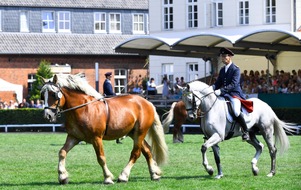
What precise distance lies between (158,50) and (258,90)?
24.0 feet

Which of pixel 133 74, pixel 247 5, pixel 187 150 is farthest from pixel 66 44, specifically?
pixel 187 150

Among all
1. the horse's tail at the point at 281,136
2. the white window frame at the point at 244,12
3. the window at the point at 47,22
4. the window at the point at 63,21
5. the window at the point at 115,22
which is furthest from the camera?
the window at the point at 115,22

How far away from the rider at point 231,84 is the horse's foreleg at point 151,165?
68.3 inches

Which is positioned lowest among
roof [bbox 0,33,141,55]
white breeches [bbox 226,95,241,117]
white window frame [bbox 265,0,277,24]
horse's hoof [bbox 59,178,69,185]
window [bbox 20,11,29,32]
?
horse's hoof [bbox 59,178,69,185]

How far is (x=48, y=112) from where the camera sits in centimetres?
1594

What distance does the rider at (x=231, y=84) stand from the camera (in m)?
17.3

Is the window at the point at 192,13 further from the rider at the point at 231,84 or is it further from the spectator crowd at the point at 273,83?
the rider at the point at 231,84

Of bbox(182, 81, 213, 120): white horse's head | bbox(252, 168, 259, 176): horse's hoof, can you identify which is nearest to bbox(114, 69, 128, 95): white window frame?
bbox(182, 81, 213, 120): white horse's head

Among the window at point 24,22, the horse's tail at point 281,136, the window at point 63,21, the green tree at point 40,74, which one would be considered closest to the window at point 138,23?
the window at point 63,21

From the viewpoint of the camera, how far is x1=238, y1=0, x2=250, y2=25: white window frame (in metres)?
51.6

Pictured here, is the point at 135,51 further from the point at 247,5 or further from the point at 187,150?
the point at 187,150

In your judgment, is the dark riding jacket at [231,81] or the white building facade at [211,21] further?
the white building facade at [211,21]

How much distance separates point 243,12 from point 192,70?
5.41 metres

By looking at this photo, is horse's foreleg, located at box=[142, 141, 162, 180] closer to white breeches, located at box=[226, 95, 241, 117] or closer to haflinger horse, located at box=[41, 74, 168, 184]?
Result: haflinger horse, located at box=[41, 74, 168, 184]
